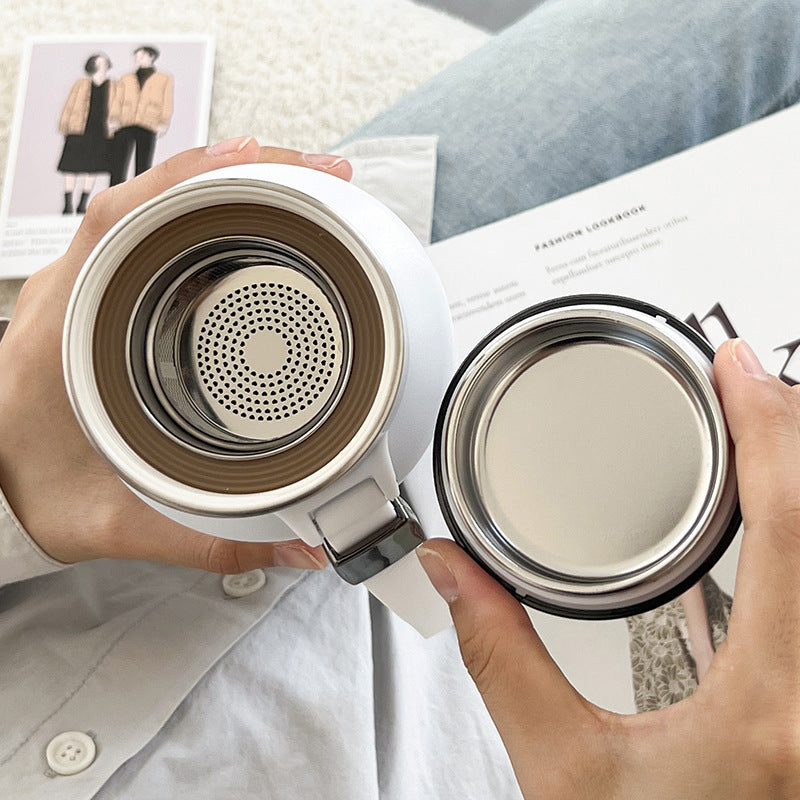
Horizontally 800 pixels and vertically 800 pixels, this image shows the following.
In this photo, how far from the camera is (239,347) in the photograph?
43cm

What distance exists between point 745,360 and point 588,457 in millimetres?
93

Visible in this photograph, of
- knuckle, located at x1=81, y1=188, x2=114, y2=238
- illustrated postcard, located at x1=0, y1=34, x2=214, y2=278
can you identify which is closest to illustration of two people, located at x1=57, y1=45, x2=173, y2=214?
illustrated postcard, located at x1=0, y1=34, x2=214, y2=278

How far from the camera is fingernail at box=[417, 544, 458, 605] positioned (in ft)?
1.40

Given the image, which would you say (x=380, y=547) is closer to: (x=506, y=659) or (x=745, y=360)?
(x=506, y=659)

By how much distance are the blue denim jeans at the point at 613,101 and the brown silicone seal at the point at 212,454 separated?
Result: 12.6 inches

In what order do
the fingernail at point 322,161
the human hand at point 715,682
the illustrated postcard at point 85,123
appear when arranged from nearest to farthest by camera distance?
1. the human hand at point 715,682
2. the fingernail at point 322,161
3. the illustrated postcard at point 85,123

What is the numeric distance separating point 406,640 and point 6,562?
0.93 ft

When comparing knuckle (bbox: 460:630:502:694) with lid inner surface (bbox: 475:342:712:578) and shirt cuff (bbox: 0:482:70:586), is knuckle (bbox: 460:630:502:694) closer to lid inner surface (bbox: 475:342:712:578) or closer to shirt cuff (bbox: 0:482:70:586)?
lid inner surface (bbox: 475:342:712:578)

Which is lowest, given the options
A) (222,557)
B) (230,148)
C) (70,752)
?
(70,752)

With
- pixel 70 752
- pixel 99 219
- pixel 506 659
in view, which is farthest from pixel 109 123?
pixel 506 659

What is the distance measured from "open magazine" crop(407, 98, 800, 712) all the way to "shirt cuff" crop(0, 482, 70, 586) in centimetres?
26

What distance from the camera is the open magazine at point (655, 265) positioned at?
60cm

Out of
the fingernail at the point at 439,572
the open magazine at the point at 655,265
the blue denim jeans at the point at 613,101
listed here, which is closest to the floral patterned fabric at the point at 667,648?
the open magazine at the point at 655,265

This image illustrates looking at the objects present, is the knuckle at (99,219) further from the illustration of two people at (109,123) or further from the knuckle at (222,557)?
the illustration of two people at (109,123)
